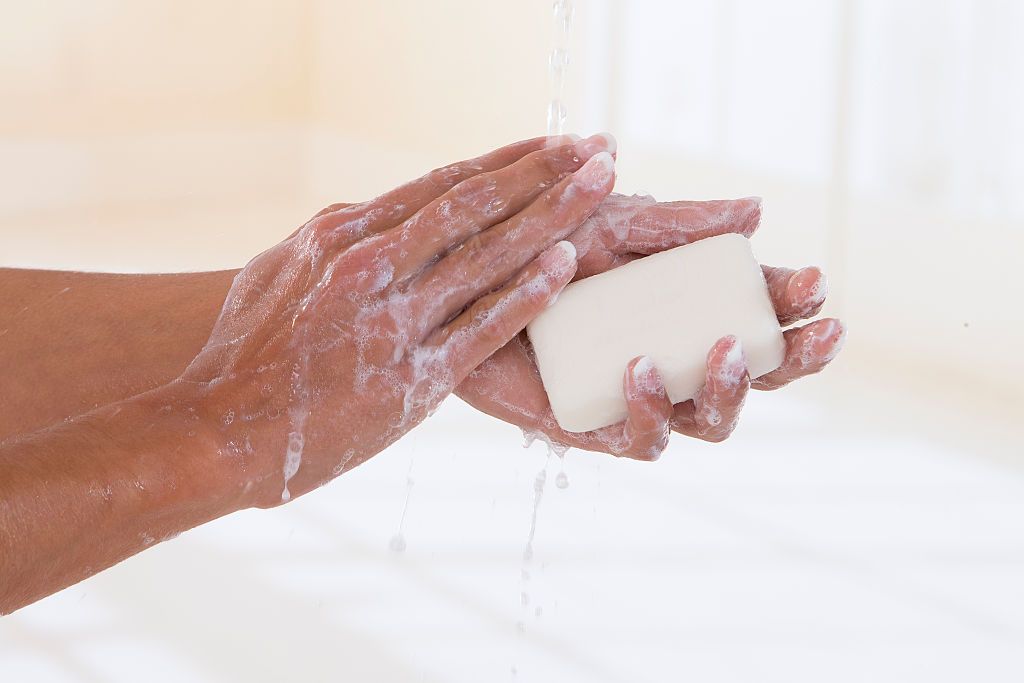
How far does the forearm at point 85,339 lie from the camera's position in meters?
1.18

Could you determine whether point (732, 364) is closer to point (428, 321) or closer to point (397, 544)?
point (428, 321)

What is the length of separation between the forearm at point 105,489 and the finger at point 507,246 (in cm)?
23

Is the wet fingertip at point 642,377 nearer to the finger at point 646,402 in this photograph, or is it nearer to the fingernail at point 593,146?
the finger at point 646,402

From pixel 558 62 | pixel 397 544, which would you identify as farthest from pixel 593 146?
pixel 558 62

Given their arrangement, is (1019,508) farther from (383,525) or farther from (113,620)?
(113,620)

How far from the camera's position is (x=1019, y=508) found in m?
1.87

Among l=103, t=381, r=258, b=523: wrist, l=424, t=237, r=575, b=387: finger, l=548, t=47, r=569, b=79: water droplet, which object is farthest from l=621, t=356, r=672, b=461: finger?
l=548, t=47, r=569, b=79: water droplet

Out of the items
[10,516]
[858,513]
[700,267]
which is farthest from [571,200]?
[858,513]

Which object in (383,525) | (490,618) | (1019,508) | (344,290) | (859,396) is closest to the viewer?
(344,290)

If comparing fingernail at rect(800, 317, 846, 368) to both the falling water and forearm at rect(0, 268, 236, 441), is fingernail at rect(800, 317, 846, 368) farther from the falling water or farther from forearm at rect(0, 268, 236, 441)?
the falling water

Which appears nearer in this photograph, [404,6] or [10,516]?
[10,516]

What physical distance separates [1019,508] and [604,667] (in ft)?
2.83

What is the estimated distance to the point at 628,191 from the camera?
11.7ft

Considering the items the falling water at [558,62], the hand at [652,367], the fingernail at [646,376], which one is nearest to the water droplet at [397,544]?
the hand at [652,367]
